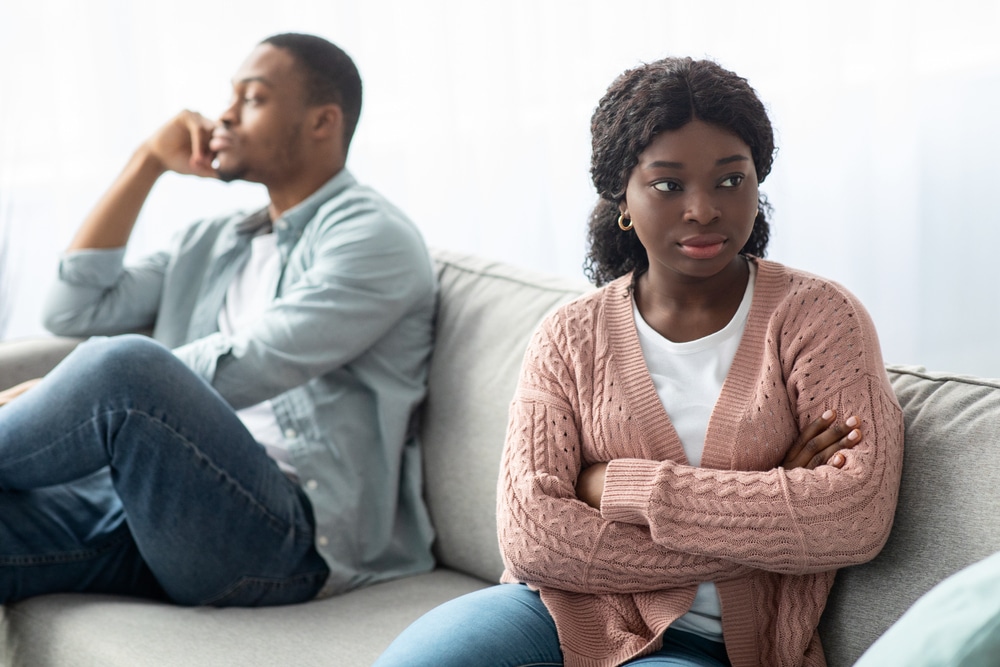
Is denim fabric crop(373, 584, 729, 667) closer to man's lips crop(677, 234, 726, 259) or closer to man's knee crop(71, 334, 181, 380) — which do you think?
man's lips crop(677, 234, 726, 259)

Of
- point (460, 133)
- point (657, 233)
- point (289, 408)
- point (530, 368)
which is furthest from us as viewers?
point (460, 133)

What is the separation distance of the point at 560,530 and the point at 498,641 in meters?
0.14

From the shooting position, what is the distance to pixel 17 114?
9.37 feet

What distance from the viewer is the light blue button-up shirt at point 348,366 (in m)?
1.79

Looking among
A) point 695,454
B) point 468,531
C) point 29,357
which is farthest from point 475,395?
point 29,357

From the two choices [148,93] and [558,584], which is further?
[148,93]

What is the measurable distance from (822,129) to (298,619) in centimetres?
144

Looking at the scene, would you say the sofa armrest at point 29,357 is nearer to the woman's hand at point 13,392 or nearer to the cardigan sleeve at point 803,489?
the woman's hand at point 13,392

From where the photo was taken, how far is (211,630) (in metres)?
1.61

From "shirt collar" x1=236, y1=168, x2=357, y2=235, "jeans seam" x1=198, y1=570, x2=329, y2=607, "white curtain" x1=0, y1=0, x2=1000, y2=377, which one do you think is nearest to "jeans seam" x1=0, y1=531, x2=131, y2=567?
"jeans seam" x1=198, y1=570, x2=329, y2=607

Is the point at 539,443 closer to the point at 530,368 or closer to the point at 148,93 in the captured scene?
the point at 530,368

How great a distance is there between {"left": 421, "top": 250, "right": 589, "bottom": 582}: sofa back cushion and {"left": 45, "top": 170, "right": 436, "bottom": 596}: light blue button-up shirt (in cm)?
3

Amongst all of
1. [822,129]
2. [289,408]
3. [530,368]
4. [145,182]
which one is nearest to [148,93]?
[145,182]

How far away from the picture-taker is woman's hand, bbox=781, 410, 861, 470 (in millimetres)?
1171
